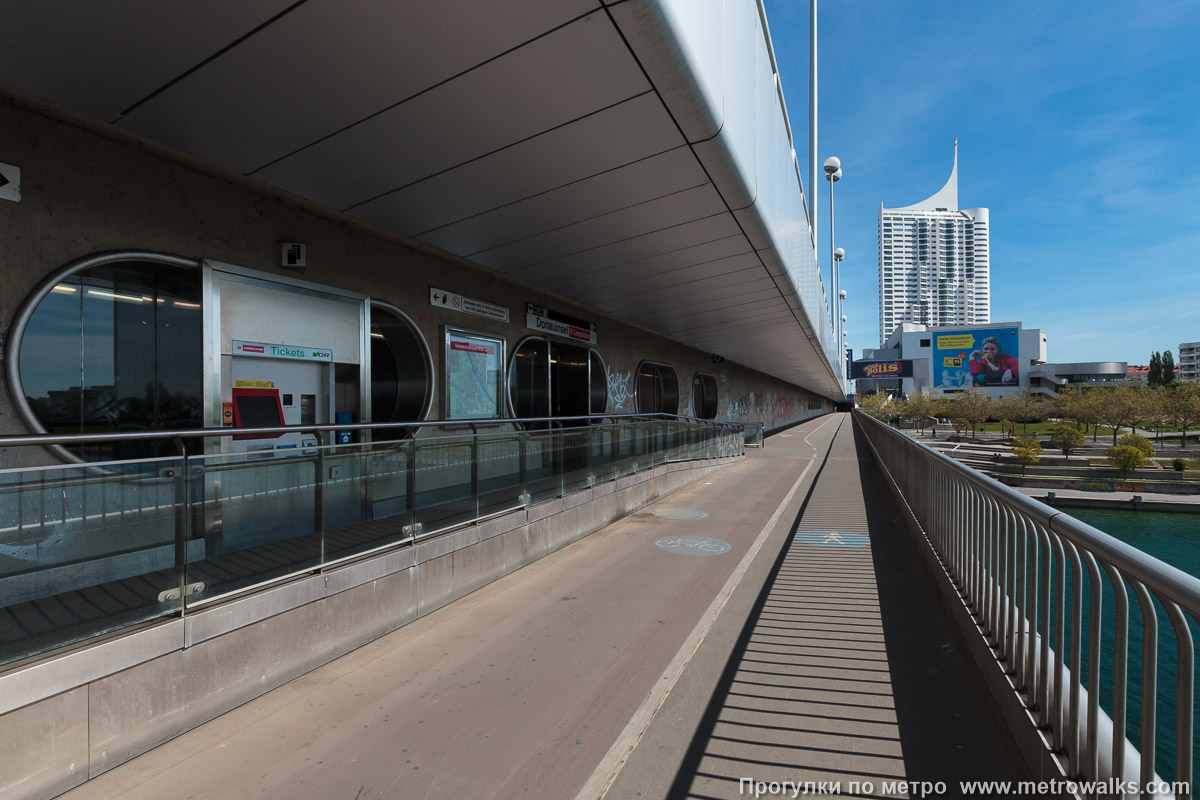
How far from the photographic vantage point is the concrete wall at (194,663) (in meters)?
2.60

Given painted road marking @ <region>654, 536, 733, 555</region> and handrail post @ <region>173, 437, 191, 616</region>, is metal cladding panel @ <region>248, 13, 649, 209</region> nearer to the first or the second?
handrail post @ <region>173, 437, 191, 616</region>

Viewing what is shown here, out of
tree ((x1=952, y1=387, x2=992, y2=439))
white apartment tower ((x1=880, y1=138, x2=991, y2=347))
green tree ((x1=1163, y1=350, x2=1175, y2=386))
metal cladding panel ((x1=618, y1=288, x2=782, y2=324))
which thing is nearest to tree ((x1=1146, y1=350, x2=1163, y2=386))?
green tree ((x1=1163, y1=350, x2=1175, y2=386))

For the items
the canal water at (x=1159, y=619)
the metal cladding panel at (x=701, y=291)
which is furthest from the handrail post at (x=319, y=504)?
the metal cladding panel at (x=701, y=291)

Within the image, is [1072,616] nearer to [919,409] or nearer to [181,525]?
[181,525]

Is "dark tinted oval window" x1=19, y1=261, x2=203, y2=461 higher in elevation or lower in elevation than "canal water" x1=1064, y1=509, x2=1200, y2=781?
higher

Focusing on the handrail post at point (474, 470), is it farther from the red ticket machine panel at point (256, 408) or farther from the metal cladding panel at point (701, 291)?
the metal cladding panel at point (701, 291)

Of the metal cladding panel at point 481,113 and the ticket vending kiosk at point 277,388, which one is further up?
the metal cladding panel at point 481,113

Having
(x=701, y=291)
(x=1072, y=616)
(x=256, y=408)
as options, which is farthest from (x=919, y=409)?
(x=1072, y=616)

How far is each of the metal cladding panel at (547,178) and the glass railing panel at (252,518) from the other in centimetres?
324

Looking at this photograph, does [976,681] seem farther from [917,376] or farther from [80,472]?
[917,376]

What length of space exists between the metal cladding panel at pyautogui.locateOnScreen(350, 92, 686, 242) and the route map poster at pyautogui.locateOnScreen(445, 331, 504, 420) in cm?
222

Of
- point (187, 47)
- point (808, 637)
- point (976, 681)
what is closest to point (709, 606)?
point (808, 637)

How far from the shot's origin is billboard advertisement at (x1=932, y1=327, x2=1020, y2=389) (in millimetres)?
113062

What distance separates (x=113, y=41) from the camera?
11.9ft
